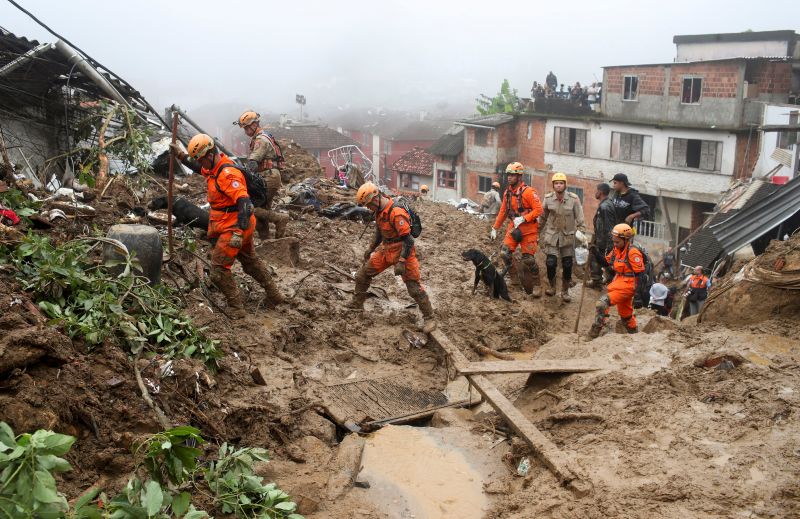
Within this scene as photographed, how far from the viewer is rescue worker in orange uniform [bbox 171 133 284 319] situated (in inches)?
293

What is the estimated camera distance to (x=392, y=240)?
8445 mm

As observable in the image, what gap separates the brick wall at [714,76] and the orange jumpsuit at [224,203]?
1107 inches

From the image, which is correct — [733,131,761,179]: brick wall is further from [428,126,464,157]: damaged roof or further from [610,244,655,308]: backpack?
[610,244,655,308]: backpack

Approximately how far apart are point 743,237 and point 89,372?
989cm

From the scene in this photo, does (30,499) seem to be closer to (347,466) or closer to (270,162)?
(347,466)

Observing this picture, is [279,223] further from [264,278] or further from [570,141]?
[570,141]

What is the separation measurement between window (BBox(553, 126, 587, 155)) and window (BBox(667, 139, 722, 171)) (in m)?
4.64

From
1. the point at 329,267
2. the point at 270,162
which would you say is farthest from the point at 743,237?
the point at 270,162

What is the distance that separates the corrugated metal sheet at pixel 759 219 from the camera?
11.1 metres

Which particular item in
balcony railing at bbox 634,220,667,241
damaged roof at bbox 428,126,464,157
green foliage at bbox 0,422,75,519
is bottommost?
balcony railing at bbox 634,220,667,241

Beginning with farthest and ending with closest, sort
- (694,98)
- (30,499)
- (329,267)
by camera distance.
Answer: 1. (694,98)
2. (329,267)
3. (30,499)

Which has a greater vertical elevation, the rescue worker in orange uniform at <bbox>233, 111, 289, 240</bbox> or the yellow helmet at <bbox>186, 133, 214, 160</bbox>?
the yellow helmet at <bbox>186, 133, 214, 160</bbox>

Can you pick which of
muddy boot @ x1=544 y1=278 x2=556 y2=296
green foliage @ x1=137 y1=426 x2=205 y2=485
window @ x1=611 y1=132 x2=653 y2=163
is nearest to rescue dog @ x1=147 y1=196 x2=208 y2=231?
muddy boot @ x1=544 y1=278 x2=556 y2=296

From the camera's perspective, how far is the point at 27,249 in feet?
19.1
